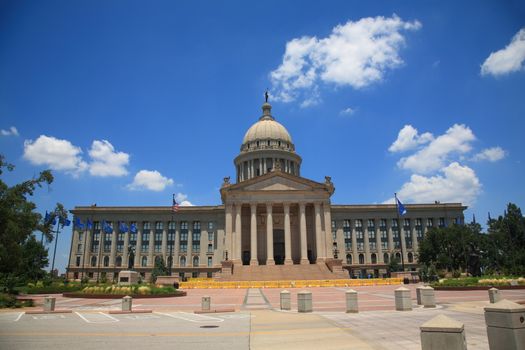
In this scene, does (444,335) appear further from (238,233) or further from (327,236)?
(327,236)

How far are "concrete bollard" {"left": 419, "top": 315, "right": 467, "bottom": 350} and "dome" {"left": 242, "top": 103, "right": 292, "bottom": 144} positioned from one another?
88288 mm

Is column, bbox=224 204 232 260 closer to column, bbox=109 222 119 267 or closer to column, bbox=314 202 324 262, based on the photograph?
column, bbox=314 202 324 262

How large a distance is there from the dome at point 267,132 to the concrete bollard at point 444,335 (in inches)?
3476

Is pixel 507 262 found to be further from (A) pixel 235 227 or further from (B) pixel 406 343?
(B) pixel 406 343

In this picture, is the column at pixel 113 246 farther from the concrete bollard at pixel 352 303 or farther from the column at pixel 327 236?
the concrete bollard at pixel 352 303

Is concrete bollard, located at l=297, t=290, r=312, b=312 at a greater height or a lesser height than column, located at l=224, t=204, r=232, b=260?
lesser

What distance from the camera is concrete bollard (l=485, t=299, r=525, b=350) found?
792 centimetres

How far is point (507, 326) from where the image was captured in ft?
26.2

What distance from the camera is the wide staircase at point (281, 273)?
2282 inches

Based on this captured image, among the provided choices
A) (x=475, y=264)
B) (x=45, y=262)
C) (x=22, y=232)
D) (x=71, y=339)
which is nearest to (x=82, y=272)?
(x=45, y=262)

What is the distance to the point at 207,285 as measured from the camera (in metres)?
49.5

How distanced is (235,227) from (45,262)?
33718 mm

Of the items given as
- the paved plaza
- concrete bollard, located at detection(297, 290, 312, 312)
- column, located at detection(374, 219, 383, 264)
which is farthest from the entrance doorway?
the paved plaza

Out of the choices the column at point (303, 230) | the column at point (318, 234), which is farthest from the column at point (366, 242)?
the column at point (303, 230)
